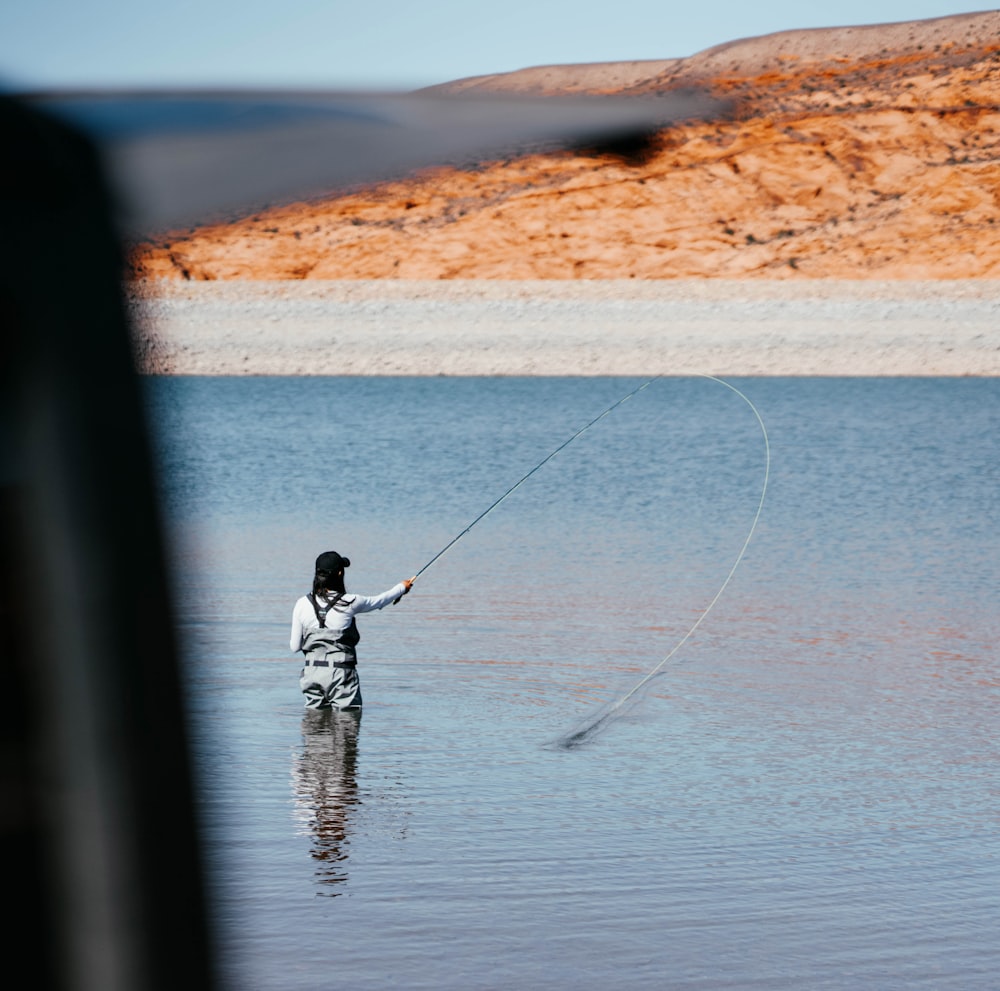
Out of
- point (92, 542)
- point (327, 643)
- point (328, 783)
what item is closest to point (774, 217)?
point (327, 643)

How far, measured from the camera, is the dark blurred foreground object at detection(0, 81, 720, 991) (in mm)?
770

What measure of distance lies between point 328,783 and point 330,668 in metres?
1.00

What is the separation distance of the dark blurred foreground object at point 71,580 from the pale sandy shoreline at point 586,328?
40.1 metres

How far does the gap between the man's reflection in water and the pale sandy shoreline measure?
33.5 metres

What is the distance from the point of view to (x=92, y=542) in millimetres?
791

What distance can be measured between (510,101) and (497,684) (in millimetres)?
7902

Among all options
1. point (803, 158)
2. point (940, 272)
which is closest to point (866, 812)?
point (940, 272)

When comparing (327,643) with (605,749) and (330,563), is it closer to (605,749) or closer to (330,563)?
(330,563)

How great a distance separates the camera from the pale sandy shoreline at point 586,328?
135ft

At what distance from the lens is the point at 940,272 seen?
50219 mm

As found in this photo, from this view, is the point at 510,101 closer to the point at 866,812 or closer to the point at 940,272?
the point at 866,812

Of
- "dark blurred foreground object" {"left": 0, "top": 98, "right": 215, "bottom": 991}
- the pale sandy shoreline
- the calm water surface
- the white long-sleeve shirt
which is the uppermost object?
the pale sandy shoreline

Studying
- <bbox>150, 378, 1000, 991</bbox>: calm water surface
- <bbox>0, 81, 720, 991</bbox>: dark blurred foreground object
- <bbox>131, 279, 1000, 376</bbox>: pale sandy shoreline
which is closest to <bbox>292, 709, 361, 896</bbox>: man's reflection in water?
<bbox>150, 378, 1000, 991</bbox>: calm water surface

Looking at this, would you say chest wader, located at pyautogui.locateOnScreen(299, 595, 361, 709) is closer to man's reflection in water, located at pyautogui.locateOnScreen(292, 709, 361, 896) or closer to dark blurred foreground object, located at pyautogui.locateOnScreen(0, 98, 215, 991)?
man's reflection in water, located at pyautogui.locateOnScreen(292, 709, 361, 896)
